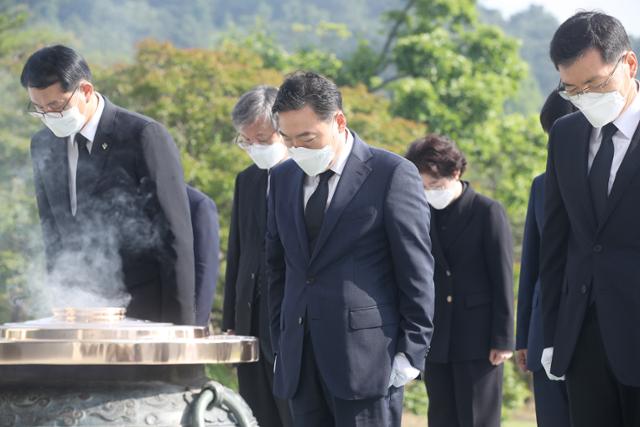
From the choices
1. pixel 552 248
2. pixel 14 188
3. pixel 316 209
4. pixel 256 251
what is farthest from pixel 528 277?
pixel 14 188

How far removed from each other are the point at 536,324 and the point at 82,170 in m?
2.38

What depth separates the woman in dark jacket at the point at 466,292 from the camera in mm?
7141


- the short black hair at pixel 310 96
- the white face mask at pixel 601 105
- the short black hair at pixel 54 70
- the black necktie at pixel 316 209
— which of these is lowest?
the black necktie at pixel 316 209

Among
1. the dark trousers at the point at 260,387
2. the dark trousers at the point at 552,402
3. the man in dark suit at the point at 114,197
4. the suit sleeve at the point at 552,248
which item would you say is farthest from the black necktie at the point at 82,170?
the dark trousers at the point at 552,402

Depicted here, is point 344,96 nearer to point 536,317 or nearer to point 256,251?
point 256,251

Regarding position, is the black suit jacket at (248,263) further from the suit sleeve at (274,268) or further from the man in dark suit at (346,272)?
the man in dark suit at (346,272)

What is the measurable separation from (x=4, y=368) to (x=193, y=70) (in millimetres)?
11081

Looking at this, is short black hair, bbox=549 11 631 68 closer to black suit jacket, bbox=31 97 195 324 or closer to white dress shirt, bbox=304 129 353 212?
white dress shirt, bbox=304 129 353 212

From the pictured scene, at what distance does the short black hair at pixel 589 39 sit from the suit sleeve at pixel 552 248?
43 cm

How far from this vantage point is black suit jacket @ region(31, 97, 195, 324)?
5.55 metres

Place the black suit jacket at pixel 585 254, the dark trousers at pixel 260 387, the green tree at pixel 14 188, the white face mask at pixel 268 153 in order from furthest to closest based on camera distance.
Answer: the green tree at pixel 14 188 < the white face mask at pixel 268 153 < the dark trousers at pixel 260 387 < the black suit jacket at pixel 585 254

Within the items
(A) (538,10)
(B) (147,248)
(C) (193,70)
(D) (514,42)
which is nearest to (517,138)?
(D) (514,42)

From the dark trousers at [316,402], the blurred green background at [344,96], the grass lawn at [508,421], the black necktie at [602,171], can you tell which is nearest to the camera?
the black necktie at [602,171]

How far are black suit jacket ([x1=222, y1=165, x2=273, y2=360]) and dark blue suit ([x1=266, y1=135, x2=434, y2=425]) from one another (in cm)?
139
